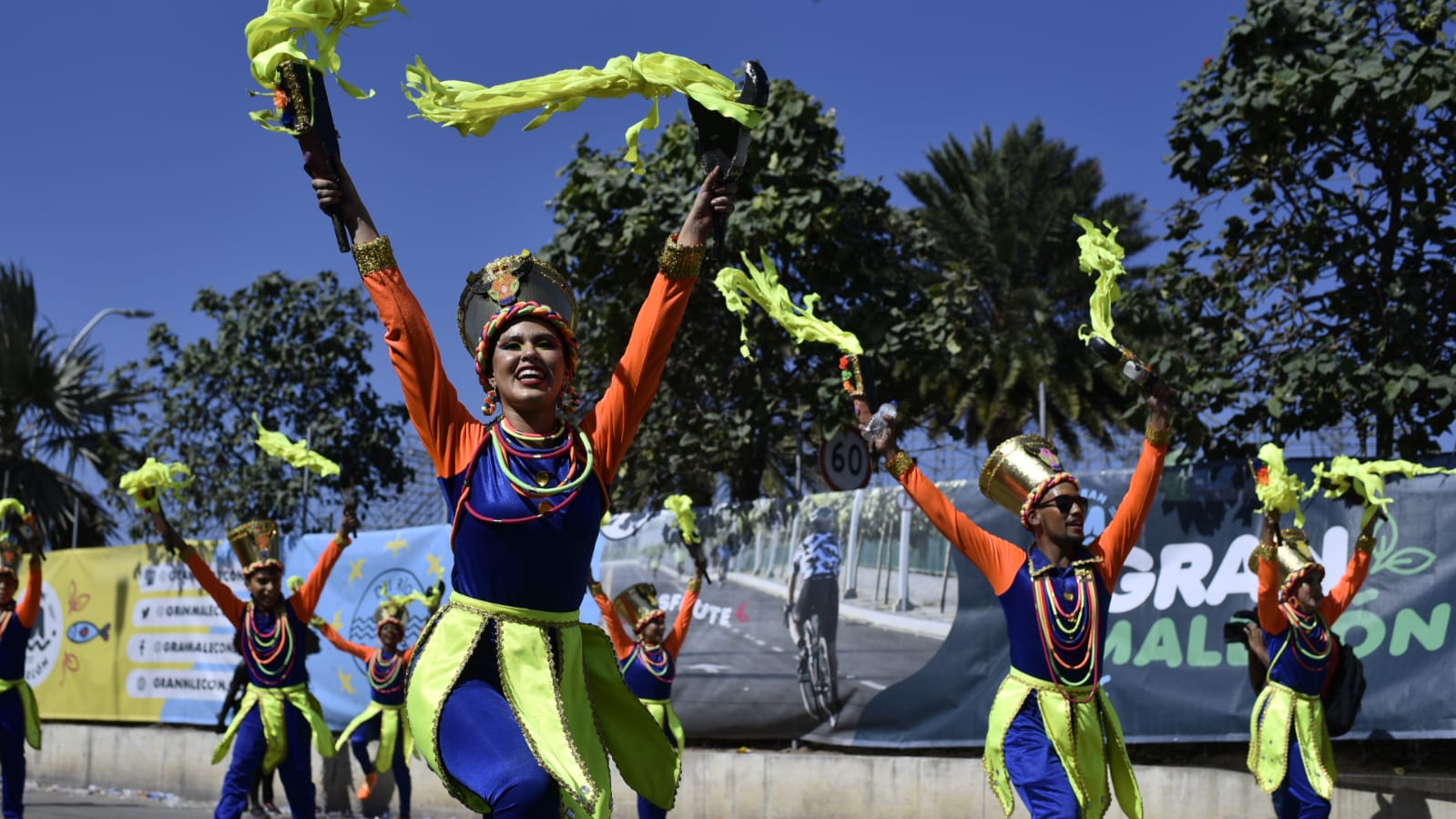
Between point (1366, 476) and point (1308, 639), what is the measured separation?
3.10ft

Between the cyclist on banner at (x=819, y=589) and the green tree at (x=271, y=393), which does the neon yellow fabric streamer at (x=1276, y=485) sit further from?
the green tree at (x=271, y=393)

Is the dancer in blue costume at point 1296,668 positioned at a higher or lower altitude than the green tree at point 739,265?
lower

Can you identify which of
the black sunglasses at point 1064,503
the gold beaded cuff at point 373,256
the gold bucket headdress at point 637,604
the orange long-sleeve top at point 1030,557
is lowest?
the gold bucket headdress at point 637,604

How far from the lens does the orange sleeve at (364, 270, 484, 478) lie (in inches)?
146

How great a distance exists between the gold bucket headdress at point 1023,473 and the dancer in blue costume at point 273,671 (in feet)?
12.9

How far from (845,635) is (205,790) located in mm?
7161

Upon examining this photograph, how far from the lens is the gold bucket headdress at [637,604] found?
10.3m

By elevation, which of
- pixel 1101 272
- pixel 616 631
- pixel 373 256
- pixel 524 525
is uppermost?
pixel 1101 272

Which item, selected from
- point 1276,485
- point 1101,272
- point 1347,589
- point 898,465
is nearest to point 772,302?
point 898,465

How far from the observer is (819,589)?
10.8 m

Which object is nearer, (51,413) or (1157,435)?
(1157,435)

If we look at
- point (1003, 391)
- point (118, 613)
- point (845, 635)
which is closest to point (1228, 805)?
point (845, 635)

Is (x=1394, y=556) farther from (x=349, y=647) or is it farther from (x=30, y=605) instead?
(x=30, y=605)

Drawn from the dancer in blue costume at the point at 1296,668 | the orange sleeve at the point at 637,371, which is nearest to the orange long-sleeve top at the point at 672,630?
the dancer in blue costume at the point at 1296,668
